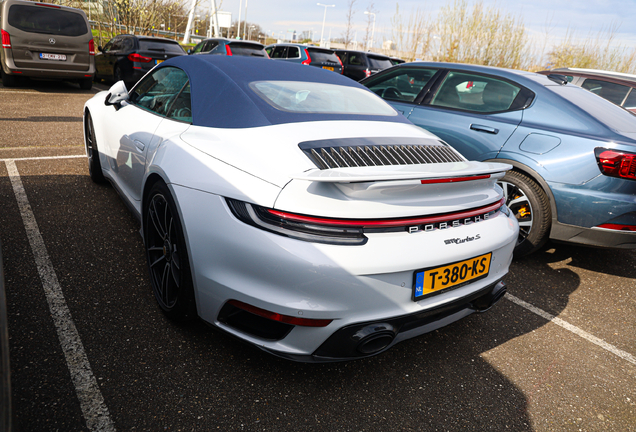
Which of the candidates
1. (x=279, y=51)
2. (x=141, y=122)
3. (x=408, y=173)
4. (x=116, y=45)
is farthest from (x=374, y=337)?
(x=279, y=51)

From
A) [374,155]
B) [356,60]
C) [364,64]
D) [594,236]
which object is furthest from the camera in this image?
[356,60]

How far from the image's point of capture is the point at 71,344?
2197mm

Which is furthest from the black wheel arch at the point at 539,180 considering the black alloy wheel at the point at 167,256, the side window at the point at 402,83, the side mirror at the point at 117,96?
the side mirror at the point at 117,96

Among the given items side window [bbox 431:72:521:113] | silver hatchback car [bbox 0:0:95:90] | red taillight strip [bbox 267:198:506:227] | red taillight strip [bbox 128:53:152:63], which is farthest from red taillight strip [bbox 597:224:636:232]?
silver hatchback car [bbox 0:0:95:90]

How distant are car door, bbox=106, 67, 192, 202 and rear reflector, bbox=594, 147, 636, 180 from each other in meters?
2.84

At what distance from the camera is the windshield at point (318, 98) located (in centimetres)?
254

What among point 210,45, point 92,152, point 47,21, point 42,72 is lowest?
point 92,152

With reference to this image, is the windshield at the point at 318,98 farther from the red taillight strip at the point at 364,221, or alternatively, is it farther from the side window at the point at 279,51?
the side window at the point at 279,51

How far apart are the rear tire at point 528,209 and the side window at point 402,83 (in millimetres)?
1454

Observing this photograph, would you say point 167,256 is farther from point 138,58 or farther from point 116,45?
point 116,45

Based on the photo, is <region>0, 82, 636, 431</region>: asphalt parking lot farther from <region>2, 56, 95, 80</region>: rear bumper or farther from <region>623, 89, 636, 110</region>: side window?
<region>2, 56, 95, 80</region>: rear bumper

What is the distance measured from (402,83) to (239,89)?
2763 millimetres

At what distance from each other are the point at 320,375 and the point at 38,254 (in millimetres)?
2088

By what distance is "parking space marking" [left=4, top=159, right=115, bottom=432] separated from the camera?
183 cm
